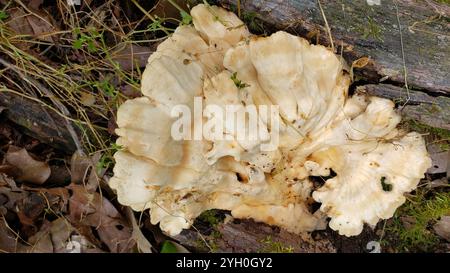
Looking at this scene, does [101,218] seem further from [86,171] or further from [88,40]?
[88,40]

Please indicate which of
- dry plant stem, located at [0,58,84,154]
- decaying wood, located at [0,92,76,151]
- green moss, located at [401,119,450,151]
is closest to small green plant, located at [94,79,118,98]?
dry plant stem, located at [0,58,84,154]

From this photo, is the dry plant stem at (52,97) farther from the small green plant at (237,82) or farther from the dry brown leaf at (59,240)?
the small green plant at (237,82)

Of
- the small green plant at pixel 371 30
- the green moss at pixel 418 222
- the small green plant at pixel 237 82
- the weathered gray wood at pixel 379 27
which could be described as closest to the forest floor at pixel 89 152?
the green moss at pixel 418 222

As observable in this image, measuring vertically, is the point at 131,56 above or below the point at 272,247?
above

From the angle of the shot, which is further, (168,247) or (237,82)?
(168,247)

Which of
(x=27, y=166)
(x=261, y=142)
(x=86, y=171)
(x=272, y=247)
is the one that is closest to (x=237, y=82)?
(x=261, y=142)

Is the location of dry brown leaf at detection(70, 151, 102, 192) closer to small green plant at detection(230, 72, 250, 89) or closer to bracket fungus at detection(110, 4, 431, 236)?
bracket fungus at detection(110, 4, 431, 236)
